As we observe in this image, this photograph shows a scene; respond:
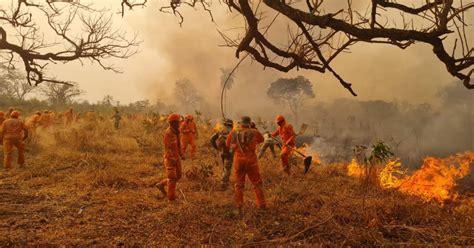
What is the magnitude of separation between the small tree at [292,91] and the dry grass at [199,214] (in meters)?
41.4

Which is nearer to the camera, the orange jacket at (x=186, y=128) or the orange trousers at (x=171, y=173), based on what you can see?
the orange trousers at (x=171, y=173)

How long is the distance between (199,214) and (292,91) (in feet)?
152

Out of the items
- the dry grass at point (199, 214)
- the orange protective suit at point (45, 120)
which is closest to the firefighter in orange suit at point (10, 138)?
the dry grass at point (199, 214)

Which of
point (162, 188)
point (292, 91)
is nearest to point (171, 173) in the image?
point (162, 188)

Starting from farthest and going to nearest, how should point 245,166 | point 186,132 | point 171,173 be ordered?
point 186,132 < point 171,173 < point 245,166

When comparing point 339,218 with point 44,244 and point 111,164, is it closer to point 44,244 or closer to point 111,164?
point 44,244

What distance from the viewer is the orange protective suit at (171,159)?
7410 mm

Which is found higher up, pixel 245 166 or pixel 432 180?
pixel 245 166

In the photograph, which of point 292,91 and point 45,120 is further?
point 292,91

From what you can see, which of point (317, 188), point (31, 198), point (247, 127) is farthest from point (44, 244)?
point (317, 188)

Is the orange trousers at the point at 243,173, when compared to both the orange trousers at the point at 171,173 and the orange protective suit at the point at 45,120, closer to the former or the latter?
the orange trousers at the point at 171,173

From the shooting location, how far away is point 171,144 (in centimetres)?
751

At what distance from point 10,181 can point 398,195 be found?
32.6 feet

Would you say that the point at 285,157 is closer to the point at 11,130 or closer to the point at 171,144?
the point at 171,144
